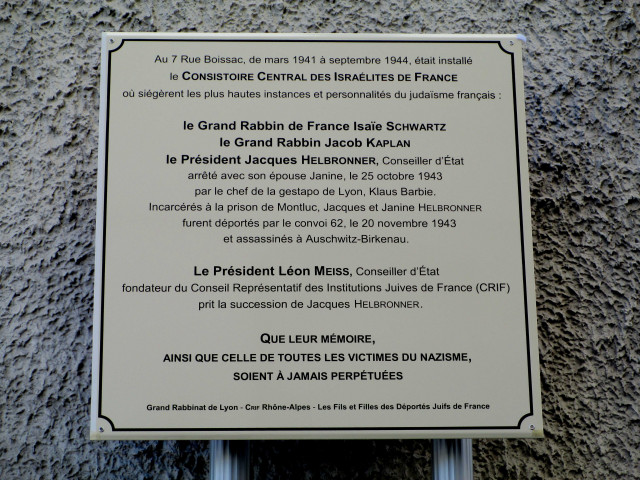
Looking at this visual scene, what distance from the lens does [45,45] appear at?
0.72 meters

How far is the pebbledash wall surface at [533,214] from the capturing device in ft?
2.17

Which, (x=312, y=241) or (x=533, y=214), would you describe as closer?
(x=312, y=241)

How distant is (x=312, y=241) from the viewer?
563 mm

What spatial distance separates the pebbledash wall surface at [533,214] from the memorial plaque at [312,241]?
0.49ft

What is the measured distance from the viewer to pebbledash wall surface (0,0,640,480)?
663mm

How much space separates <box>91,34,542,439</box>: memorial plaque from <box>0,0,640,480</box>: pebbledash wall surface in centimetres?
15

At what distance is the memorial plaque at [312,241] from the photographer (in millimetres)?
542

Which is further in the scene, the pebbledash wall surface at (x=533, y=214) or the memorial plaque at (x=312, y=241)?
the pebbledash wall surface at (x=533, y=214)

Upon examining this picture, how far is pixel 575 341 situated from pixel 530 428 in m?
0.19

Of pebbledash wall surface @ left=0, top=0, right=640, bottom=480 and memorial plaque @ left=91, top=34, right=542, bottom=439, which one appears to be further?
pebbledash wall surface @ left=0, top=0, right=640, bottom=480

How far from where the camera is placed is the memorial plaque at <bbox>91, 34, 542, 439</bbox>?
1.78ft

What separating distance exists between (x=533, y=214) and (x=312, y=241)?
1.09 feet

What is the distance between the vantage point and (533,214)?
708 mm

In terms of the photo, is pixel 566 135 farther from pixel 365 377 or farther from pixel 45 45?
pixel 45 45
